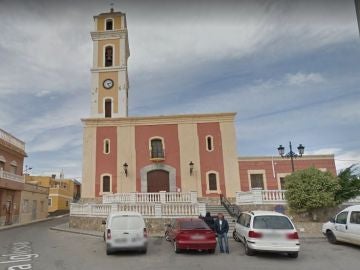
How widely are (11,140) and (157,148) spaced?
13008 millimetres

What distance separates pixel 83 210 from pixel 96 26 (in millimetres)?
20147

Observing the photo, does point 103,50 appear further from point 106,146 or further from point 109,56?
point 106,146

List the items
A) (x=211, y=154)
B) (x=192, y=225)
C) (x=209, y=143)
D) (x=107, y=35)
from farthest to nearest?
(x=107, y=35) → (x=209, y=143) → (x=211, y=154) → (x=192, y=225)

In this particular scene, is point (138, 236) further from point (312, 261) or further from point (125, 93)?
point (125, 93)

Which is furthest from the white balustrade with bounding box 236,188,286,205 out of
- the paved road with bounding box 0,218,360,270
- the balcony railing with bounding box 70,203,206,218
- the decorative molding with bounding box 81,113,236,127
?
the decorative molding with bounding box 81,113,236,127

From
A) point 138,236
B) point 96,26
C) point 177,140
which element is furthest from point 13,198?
Answer: point 138,236

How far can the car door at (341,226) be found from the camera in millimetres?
11266

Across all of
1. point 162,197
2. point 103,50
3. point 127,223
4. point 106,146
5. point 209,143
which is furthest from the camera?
point 103,50

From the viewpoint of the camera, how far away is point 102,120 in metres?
26.1

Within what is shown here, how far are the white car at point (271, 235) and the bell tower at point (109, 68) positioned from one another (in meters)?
20.5

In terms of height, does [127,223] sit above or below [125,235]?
above

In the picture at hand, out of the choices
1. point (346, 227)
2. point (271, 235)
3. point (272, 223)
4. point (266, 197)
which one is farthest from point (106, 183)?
point (346, 227)

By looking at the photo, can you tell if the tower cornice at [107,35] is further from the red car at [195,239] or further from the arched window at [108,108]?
the red car at [195,239]

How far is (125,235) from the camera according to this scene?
9.80 meters
